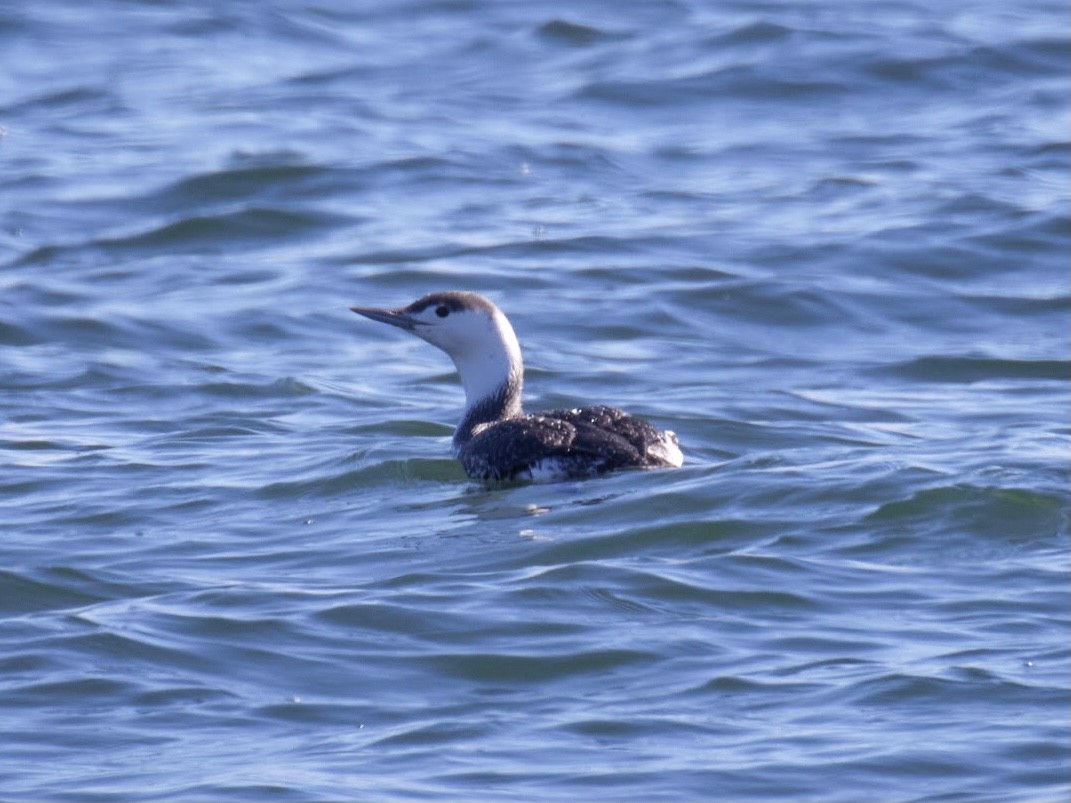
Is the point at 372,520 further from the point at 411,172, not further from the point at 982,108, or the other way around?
the point at 982,108

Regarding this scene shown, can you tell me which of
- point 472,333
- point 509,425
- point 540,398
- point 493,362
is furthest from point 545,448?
point 540,398

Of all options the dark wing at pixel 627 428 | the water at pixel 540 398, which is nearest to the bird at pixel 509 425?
the dark wing at pixel 627 428

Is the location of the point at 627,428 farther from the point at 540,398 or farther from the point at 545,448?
the point at 540,398

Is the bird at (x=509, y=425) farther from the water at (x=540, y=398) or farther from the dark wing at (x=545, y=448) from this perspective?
the water at (x=540, y=398)

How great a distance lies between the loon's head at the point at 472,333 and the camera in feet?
34.2

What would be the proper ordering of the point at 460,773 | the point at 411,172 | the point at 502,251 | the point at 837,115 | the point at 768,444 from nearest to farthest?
1. the point at 460,773
2. the point at 768,444
3. the point at 502,251
4. the point at 411,172
5. the point at 837,115

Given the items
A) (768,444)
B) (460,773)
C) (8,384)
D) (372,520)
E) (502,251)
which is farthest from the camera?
(502,251)

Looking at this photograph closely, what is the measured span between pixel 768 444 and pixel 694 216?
17.4ft

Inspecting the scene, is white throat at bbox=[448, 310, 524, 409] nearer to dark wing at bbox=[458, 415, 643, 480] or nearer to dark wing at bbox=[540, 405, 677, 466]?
dark wing at bbox=[458, 415, 643, 480]

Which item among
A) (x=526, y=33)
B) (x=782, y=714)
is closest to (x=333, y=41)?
(x=526, y=33)

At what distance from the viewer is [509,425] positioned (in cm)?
953

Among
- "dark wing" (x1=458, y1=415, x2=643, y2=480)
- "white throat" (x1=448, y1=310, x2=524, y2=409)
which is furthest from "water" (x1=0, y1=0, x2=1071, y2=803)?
"white throat" (x1=448, y1=310, x2=524, y2=409)

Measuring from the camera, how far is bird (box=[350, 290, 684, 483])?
930 centimetres

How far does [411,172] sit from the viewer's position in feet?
54.7
